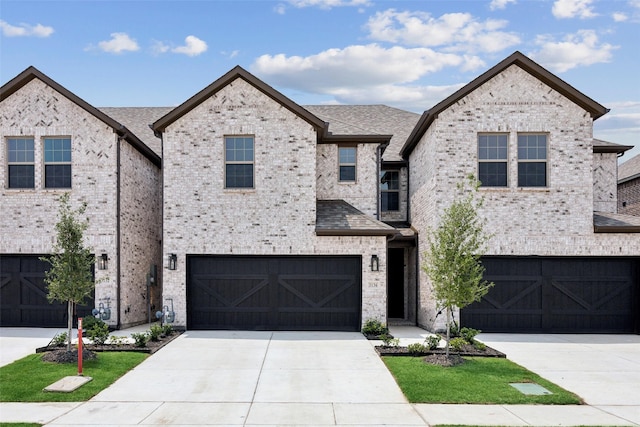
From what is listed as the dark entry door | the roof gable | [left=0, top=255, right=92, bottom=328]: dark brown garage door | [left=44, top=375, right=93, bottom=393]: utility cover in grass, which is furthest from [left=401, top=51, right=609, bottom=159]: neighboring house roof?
[left=0, top=255, right=92, bottom=328]: dark brown garage door

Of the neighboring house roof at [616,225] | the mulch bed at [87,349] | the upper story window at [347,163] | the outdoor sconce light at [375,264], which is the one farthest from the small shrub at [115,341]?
the neighboring house roof at [616,225]

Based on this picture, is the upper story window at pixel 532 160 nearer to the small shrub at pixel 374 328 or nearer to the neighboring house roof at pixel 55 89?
the small shrub at pixel 374 328

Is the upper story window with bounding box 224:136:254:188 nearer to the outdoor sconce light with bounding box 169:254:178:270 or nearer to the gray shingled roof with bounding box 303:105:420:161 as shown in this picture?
the outdoor sconce light with bounding box 169:254:178:270

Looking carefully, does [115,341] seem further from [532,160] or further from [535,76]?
[535,76]

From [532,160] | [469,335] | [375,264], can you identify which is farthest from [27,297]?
[532,160]

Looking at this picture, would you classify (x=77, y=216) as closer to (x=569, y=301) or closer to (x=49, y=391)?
(x=49, y=391)

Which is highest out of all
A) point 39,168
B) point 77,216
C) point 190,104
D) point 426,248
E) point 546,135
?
point 190,104

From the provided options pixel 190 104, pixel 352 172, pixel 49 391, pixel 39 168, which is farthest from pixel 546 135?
pixel 39 168

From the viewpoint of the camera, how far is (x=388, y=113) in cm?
2308

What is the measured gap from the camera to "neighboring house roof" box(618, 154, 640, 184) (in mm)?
21763

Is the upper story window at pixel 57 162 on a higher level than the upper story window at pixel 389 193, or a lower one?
higher

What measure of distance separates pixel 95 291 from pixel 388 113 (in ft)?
49.1

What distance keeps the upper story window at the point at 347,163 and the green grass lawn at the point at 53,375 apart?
9.35 metres

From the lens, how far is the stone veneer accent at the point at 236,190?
15.5m
